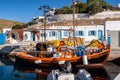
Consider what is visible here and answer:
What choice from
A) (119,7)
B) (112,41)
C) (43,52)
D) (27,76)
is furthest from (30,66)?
(119,7)

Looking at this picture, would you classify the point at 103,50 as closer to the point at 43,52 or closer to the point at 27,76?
the point at 43,52

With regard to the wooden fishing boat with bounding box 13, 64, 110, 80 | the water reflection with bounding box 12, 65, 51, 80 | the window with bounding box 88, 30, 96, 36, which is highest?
the window with bounding box 88, 30, 96, 36

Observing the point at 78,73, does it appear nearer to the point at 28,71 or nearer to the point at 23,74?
the point at 23,74

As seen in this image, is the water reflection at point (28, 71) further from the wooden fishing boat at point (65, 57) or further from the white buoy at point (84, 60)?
the white buoy at point (84, 60)

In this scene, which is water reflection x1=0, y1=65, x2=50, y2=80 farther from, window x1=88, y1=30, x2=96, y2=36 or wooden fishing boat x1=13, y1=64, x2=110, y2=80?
window x1=88, y1=30, x2=96, y2=36

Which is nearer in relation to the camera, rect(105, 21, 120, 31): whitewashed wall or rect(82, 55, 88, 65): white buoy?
rect(82, 55, 88, 65): white buoy

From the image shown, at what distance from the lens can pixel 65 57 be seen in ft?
95.8

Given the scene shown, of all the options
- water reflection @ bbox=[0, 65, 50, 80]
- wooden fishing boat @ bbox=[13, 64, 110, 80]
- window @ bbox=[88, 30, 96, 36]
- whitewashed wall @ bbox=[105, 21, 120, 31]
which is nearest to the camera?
wooden fishing boat @ bbox=[13, 64, 110, 80]

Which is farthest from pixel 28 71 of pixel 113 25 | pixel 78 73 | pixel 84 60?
pixel 113 25

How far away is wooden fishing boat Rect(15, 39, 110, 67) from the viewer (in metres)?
28.9

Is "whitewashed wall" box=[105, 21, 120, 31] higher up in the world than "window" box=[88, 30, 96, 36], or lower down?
higher up

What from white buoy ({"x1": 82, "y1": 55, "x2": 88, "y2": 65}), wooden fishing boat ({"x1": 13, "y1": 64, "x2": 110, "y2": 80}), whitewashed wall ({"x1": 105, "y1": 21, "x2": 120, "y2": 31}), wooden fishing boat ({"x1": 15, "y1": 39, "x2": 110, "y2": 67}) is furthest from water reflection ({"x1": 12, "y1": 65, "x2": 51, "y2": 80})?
whitewashed wall ({"x1": 105, "y1": 21, "x2": 120, "y2": 31})

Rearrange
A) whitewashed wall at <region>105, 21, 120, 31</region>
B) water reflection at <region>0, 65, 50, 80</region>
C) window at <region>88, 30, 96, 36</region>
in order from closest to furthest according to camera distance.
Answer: water reflection at <region>0, 65, 50, 80</region> → whitewashed wall at <region>105, 21, 120, 31</region> → window at <region>88, 30, 96, 36</region>

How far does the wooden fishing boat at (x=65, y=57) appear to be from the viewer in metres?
28.9
